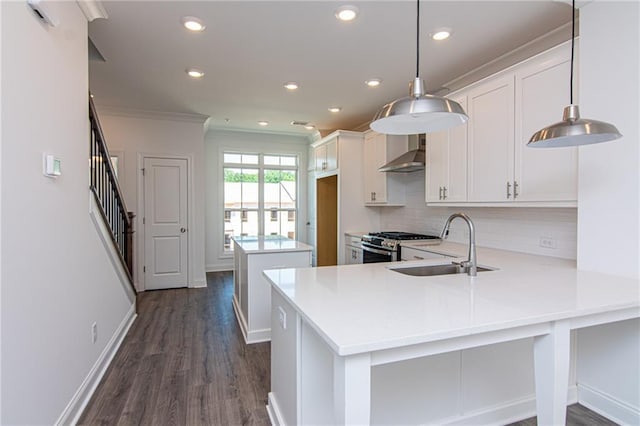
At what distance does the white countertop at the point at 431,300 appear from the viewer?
1131 millimetres

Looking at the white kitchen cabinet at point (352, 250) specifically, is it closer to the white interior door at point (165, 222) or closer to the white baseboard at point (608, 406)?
the white interior door at point (165, 222)

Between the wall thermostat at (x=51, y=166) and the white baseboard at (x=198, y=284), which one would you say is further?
the white baseboard at (x=198, y=284)

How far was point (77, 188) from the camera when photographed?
2195mm

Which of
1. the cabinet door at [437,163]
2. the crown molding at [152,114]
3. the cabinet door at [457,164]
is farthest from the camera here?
the crown molding at [152,114]

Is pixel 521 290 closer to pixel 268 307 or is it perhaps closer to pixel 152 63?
pixel 268 307

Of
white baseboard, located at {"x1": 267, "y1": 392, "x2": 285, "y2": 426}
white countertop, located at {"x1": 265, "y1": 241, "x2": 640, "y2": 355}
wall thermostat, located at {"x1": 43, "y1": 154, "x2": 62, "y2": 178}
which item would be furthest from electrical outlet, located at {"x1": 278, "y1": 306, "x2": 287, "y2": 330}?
wall thermostat, located at {"x1": 43, "y1": 154, "x2": 62, "y2": 178}

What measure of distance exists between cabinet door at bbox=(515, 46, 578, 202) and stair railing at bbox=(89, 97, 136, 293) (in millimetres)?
3276

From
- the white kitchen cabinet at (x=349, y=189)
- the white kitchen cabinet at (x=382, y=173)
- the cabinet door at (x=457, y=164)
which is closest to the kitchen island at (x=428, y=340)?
the cabinet door at (x=457, y=164)

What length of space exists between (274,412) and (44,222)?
1643 millimetres

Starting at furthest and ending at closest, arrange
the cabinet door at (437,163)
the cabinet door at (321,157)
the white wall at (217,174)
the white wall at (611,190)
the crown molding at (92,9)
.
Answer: the white wall at (217,174) → the cabinet door at (321,157) → the cabinet door at (437,163) → the crown molding at (92,9) → the white wall at (611,190)

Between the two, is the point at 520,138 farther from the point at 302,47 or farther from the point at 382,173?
the point at 382,173

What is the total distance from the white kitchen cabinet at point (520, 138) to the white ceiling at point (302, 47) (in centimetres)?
41

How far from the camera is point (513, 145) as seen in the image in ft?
8.51

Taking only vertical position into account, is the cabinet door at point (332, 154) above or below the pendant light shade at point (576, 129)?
above
